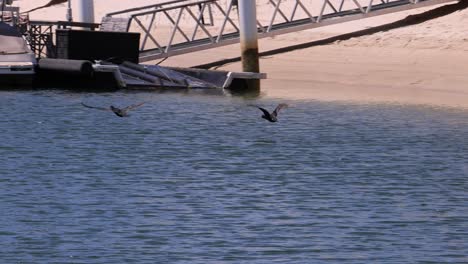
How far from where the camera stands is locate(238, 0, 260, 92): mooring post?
4116 cm

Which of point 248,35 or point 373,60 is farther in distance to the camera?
point 373,60

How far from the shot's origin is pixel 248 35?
41156mm

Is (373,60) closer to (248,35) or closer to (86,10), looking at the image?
(248,35)

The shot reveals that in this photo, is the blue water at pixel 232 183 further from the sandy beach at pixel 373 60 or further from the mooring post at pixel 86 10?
the mooring post at pixel 86 10

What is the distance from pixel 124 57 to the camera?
1657 inches

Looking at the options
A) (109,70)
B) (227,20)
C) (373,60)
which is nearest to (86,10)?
(227,20)

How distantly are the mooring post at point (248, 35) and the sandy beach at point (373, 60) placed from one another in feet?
2.30

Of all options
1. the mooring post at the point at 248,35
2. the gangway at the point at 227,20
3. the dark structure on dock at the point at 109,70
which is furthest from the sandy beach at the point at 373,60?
the dark structure on dock at the point at 109,70

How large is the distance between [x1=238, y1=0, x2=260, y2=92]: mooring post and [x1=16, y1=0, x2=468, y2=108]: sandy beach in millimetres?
700

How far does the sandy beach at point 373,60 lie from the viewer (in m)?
38.7

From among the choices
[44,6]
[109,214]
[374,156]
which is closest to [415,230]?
[109,214]

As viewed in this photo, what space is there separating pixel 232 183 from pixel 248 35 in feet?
51.8

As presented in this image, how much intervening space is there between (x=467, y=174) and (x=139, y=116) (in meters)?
11.2

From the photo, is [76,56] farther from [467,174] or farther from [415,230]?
[415,230]
